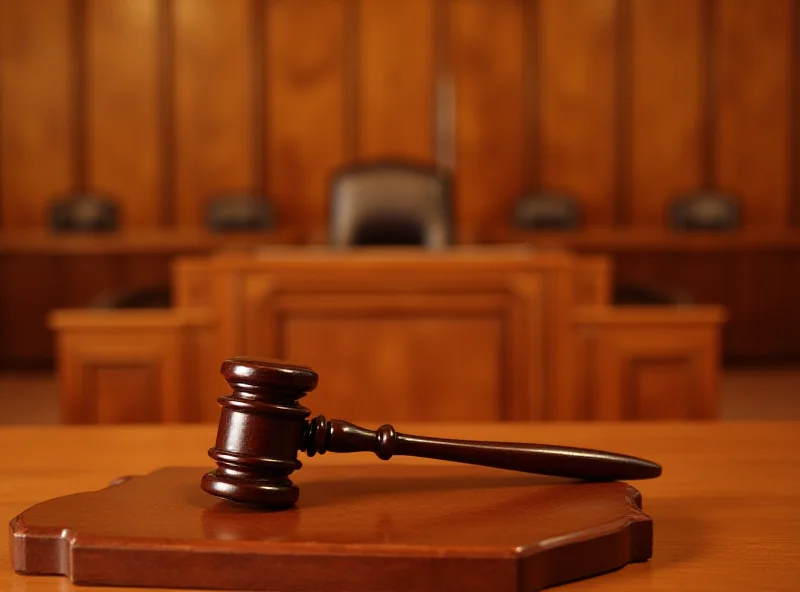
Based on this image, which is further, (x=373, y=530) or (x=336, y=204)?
(x=336, y=204)

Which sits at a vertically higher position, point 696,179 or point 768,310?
point 696,179

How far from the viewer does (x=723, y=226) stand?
303 inches

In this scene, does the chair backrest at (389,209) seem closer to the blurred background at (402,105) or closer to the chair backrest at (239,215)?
the chair backrest at (239,215)

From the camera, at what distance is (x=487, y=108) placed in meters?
8.61

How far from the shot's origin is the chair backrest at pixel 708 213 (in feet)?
25.3

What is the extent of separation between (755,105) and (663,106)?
68 cm

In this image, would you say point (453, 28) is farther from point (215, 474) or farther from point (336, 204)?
point (215, 474)

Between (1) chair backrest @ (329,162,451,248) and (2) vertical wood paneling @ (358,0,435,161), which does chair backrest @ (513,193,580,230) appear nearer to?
(2) vertical wood paneling @ (358,0,435,161)

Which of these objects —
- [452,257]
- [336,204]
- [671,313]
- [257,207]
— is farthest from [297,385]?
[257,207]

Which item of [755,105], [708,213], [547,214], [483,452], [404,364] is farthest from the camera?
[755,105]

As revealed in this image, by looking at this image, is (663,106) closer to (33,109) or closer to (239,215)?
(239,215)

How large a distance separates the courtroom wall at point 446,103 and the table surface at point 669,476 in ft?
24.2

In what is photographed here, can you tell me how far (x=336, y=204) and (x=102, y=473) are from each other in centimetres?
416

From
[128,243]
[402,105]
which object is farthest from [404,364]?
[402,105]
